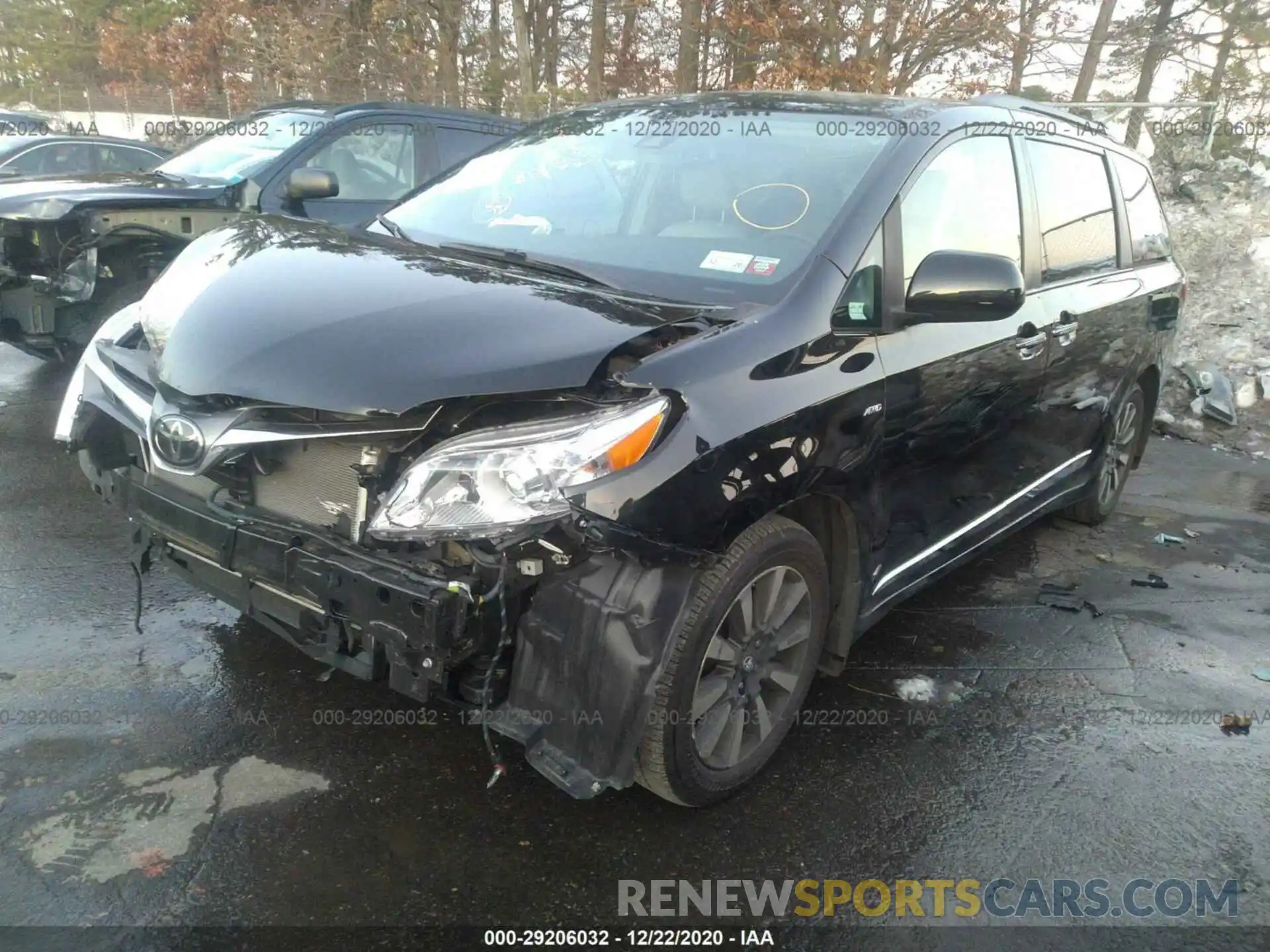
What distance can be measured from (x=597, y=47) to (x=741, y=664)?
16.3 metres

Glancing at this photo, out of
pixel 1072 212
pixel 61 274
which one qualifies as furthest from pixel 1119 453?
pixel 61 274

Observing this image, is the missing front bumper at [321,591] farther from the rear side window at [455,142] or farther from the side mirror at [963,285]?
the rear side window at [455,142]

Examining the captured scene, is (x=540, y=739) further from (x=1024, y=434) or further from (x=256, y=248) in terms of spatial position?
(x=1024, y=434)

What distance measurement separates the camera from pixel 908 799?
279cm

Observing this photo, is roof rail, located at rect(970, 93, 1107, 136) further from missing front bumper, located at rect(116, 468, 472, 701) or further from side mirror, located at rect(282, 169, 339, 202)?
side mirror, located at rect(282, 169, 339, 202)

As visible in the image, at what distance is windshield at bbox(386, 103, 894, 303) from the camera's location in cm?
277

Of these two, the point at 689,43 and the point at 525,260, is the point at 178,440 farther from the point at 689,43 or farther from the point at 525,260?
the point at 689,43

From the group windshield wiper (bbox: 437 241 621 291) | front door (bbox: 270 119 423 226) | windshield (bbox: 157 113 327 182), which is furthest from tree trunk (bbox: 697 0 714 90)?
windshield wiper (bbox: 437 241 621 291)

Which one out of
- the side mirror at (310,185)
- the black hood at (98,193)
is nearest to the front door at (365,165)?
the black hood at (98,193)

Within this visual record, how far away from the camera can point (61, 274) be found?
5.44 m

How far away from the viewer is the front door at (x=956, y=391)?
9.37 ft

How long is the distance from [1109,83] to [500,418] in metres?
20.9

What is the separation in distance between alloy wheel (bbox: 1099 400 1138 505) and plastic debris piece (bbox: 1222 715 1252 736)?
165 cm

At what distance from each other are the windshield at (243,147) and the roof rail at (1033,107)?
4.79 metres
